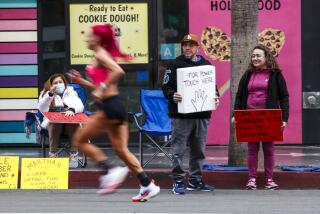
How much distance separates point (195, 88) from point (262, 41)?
4.32 metres

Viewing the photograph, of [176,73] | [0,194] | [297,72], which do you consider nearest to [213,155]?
[297,72]

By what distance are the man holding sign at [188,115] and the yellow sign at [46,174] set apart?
1.52 m

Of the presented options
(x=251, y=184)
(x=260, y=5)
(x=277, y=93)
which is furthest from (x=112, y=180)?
(x=260, y=5)

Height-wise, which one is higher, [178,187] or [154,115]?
[154,115]

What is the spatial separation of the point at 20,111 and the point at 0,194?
163 inches

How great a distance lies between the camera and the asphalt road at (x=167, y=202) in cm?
873

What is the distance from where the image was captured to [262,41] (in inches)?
558

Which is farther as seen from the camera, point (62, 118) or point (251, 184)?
point (62, 118)

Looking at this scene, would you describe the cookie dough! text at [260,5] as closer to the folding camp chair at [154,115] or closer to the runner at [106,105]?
the folding camp chair at [154,115]

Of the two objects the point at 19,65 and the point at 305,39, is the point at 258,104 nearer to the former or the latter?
the point at 305,39

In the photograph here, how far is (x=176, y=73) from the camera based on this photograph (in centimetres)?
1020

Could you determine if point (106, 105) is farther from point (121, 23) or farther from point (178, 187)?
point (121, 23)

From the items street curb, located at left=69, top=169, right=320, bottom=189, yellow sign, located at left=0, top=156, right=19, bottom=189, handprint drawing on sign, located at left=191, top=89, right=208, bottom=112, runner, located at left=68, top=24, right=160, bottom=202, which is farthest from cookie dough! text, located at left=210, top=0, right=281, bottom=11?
runner, located at left=68, top=24, right=160, bottom=202

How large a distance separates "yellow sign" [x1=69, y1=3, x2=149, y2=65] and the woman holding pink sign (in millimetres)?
4017
